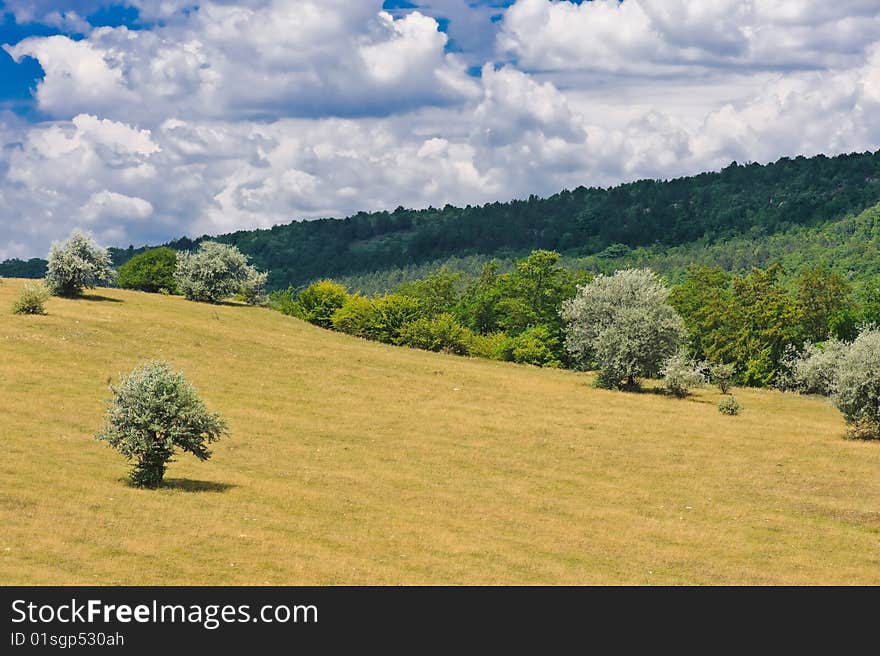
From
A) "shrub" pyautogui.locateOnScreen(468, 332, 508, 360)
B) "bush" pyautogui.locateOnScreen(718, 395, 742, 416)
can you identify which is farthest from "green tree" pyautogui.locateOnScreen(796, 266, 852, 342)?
"bush" pyautogui.locateOnScreen(718, 395, 742, 416)

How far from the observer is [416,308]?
107688 millimetres

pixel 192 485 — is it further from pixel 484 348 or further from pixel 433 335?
pixel 484 348

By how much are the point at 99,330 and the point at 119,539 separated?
47.4m

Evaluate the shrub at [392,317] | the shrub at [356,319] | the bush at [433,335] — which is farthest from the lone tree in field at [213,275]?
the bush at [433,335]

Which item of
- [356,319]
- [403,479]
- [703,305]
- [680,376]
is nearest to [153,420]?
[403,479]

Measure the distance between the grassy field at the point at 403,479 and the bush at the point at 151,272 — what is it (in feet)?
89.1

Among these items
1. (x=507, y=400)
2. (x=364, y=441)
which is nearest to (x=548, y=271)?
(x=507, y=400)

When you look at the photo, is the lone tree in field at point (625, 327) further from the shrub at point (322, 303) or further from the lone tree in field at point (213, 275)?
the lone tree in field at point (213, 275)

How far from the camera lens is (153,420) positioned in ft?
125

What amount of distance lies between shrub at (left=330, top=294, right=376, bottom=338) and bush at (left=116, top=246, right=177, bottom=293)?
18.7 m

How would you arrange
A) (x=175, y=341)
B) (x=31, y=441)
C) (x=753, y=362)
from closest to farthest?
(x=31, y=441) < (x=175, y=341) < (x=753, y=362)

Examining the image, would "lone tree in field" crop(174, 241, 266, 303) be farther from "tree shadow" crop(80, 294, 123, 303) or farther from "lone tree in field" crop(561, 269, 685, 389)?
"lone tree in field" crop(561, 269, 685, 389)
